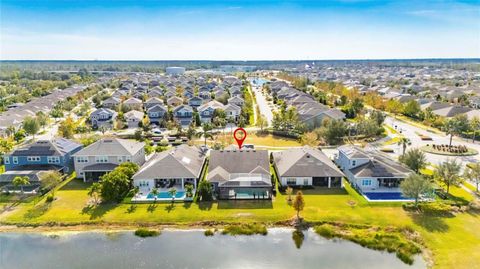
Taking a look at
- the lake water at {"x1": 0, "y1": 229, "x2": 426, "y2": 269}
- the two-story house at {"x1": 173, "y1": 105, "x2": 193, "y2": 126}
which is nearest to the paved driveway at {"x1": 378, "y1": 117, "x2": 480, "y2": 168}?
the lake water at {"x1": 0, "y1": 229, "x2": 426, "y2": 269}

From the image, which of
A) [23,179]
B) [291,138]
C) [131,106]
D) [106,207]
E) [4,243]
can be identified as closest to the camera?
[4,243]

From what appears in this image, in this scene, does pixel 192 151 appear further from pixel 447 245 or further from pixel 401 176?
pixel 447 245

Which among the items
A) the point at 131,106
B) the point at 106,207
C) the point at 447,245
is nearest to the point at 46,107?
the point at 131,106

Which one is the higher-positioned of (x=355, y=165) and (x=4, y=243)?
(x=355, y=165)

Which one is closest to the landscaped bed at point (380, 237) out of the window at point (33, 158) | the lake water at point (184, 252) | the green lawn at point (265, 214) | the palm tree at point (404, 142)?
the lake water at point (184, 252)

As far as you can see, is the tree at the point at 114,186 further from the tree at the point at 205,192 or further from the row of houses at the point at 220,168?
the tree at the point at 205,192
